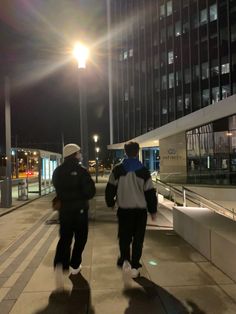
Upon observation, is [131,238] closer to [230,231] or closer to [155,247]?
[230,231]

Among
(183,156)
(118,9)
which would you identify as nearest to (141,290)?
(183,156)

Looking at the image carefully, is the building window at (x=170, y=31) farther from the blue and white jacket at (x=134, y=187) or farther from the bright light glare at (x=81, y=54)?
the blue and white jacket at (x=134, y=187)

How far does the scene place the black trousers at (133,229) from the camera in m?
5.59

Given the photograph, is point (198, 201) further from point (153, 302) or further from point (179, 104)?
point (179, 104)

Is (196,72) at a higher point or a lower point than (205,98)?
higher

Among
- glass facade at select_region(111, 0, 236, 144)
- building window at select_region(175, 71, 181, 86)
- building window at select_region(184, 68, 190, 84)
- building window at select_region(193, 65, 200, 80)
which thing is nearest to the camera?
glass facade at select_region(111, 0, 236, 144)

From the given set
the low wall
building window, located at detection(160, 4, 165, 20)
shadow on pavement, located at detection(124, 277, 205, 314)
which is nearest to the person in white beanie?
shadow on pavement, located at detection(124, 277, 205, 314)

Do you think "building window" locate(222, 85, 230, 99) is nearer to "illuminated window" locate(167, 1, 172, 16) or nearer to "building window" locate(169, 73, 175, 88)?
"building window" locate(169, 73, 175, 88)

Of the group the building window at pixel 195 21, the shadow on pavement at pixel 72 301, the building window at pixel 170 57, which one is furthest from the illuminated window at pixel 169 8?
the shadow on pavement at pixel 72 301

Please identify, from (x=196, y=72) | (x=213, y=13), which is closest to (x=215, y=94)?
(x=196, y=72)

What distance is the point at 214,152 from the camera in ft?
108

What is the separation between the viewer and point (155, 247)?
7684 mm

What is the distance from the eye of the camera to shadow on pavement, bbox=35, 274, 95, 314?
14.8 ft

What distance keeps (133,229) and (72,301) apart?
1.32m
